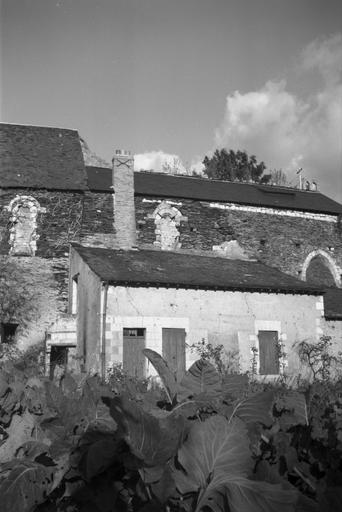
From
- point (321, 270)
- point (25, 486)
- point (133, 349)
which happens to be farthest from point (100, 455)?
point (321, 270)

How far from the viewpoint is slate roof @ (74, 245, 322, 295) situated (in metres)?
19.1

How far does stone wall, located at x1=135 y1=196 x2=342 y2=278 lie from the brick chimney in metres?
0.52

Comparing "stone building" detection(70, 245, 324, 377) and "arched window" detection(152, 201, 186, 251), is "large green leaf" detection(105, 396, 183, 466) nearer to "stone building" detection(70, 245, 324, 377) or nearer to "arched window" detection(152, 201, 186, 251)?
"stone building" detection(70, 245, 324, 377)

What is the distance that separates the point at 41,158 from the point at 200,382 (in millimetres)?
28028

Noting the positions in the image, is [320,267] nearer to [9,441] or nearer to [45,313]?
[45,313]

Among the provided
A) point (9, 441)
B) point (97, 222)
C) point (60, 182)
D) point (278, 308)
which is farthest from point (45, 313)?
point (9, 441)

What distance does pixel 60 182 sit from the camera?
26891 millimetres

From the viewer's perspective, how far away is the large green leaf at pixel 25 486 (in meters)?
1.46

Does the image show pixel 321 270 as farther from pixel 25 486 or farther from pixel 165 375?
pixel 25 486

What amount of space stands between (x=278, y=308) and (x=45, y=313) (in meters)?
10.3

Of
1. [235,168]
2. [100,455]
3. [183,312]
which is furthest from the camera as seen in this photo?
[235,168]

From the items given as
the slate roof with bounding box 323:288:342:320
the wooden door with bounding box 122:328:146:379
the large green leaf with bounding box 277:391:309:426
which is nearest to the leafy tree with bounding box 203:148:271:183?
the slate roof with bounding box 323:288:342:320

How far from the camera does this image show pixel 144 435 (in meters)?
1.29

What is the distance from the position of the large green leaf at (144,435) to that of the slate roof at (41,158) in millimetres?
25939
